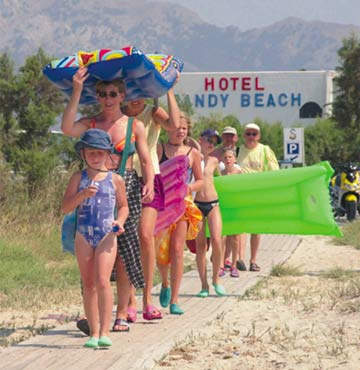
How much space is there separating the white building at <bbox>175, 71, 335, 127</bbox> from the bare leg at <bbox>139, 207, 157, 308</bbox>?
74176mm

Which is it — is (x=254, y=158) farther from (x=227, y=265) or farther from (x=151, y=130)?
(x=151, y=130)

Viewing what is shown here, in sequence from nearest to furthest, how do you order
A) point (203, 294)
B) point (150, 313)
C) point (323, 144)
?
point (150, 313) < point (203, 294) < point (323, 144)

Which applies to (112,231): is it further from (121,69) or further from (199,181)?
(199,181)

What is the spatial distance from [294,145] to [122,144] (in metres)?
20.4

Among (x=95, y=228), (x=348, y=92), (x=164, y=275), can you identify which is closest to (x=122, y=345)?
(x=95, y=228)

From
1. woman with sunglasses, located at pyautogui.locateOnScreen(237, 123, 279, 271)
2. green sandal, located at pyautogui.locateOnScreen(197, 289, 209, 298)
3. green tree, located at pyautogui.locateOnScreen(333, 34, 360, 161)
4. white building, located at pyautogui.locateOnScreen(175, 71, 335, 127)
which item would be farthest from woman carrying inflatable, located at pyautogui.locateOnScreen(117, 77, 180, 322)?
white building, located at pyautogui.locateOnScreen(175, 71, 335, 127)

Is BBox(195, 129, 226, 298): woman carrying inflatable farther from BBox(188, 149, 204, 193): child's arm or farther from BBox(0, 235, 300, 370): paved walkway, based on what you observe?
BBox(188, 149, 204, 193): child's arm

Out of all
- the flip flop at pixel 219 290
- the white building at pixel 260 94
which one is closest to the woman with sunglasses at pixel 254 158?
the flip flop at pixel 219 290

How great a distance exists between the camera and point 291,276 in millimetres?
13422

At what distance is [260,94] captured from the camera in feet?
277

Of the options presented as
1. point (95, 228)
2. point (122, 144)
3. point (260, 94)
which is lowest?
point (95, 228)

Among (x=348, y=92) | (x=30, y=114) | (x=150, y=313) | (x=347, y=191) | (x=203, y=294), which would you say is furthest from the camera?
(x=348, y=92)

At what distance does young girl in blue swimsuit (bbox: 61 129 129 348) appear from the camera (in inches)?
320

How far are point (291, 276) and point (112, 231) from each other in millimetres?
5540
